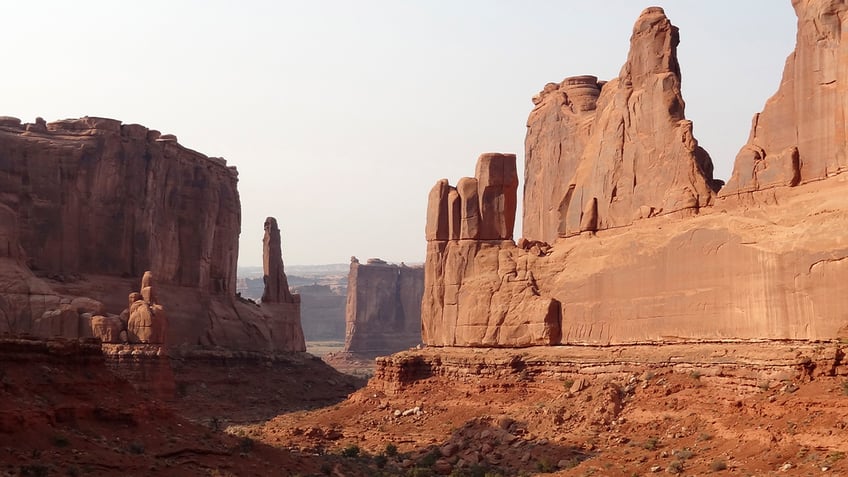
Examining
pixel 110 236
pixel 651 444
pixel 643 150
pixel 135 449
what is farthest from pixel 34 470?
pixel 110 236

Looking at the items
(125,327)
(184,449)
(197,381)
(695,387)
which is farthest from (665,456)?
(197,381)

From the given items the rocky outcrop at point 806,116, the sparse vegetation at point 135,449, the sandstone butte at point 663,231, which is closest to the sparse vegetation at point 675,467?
the sandstone butte at point 663,231

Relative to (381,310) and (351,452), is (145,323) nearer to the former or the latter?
(351,452)

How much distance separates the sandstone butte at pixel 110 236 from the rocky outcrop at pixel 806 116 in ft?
101

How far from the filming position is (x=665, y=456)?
111ft

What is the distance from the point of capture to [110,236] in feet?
231

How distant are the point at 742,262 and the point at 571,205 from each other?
11.9 m

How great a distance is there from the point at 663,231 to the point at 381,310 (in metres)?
90.3

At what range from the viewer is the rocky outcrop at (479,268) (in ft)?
157

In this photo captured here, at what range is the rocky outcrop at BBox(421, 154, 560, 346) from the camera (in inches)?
1886

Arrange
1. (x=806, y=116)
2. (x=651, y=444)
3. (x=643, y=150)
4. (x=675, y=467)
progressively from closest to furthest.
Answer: (x=675, y=467) → (x=651, y=444) → (x=806, y=116) → (x=643, y=150)

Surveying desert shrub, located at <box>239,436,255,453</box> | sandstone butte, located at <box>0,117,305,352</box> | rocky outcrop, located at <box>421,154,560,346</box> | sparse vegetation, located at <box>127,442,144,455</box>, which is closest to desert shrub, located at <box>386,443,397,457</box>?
rocky outcrop, located at <box>421,154,560,346</box>

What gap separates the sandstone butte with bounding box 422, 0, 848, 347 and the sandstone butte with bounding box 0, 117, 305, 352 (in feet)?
53.5

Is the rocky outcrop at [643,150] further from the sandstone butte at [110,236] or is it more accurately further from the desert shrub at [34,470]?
the sandstone butte at [110,236]
